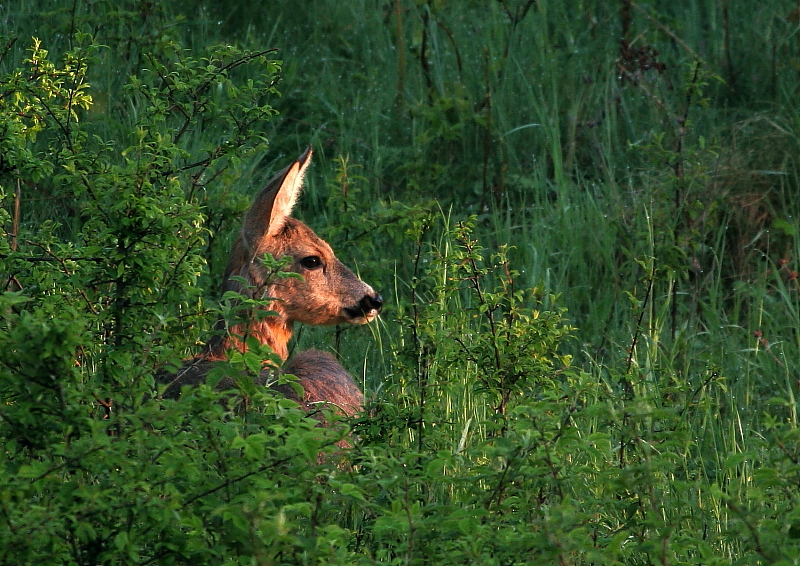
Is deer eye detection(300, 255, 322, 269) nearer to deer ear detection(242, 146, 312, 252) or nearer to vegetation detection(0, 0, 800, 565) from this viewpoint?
deer ear detection(242, 146, 312, 252)

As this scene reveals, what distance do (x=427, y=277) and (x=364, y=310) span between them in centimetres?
140

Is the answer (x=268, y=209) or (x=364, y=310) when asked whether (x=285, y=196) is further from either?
(x=364, y=310)

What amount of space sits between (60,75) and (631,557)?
277 cm

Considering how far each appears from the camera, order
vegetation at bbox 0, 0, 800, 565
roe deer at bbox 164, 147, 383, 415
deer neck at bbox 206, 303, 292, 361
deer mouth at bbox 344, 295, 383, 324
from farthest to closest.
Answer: deer mouth at bbox 344, 295, 383, 324 < roe deer at bbox 164, 147, 383, 415 < deer neck at bbox 206, 303, 292, 361 < vegetation at bbox 0, 0, 800, 565

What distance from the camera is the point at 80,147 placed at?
455 cm

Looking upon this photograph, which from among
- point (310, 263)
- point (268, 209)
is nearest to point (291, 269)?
point (310, 263)

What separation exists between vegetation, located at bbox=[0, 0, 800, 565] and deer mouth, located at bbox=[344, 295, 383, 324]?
143mm

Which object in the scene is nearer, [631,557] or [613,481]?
[613,481]

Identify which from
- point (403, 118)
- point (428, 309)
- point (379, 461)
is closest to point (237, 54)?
point (428, 309)

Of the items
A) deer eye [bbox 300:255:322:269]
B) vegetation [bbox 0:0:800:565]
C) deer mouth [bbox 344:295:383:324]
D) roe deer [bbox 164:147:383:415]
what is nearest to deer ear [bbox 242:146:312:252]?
roe deer [bbox 164:147:383:415]

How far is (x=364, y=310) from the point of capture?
611 cm

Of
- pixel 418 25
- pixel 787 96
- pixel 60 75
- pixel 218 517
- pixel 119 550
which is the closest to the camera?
pixel 119 550

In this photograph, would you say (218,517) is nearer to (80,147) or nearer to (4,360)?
(4,360)

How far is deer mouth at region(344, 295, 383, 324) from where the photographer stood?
20.0 ft
